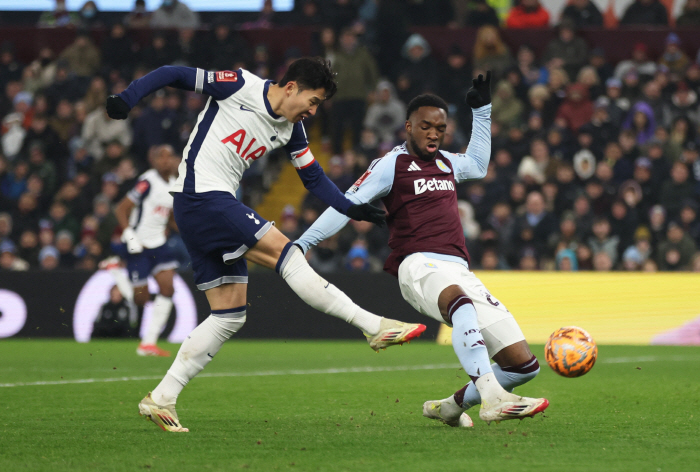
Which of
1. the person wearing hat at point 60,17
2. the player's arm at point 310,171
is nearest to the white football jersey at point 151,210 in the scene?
the player's arm at point 310,171

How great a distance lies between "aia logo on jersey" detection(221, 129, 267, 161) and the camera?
573cm

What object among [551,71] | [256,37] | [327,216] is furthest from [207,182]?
[256,37]

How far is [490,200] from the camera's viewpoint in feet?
49.0

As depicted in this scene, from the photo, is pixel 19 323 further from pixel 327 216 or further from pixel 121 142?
pixel 327 216

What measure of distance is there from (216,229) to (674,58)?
13.0 metres

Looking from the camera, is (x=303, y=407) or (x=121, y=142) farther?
(x=121, y=142)

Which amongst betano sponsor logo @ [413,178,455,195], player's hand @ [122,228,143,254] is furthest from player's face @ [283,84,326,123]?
player's hand @ [122,228,143,254]

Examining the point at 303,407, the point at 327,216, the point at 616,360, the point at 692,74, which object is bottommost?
the point at 616,360

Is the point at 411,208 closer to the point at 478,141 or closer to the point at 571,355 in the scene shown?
the point at 478,141

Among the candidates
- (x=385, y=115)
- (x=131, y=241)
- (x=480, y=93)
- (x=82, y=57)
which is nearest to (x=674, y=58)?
(x=385, y=115)

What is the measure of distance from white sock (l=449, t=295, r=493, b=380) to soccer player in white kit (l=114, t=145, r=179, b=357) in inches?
255

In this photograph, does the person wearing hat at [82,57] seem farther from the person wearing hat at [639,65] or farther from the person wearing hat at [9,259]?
the person wearing hat at [639,65]

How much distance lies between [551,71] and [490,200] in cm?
294

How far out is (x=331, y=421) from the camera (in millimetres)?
6090
